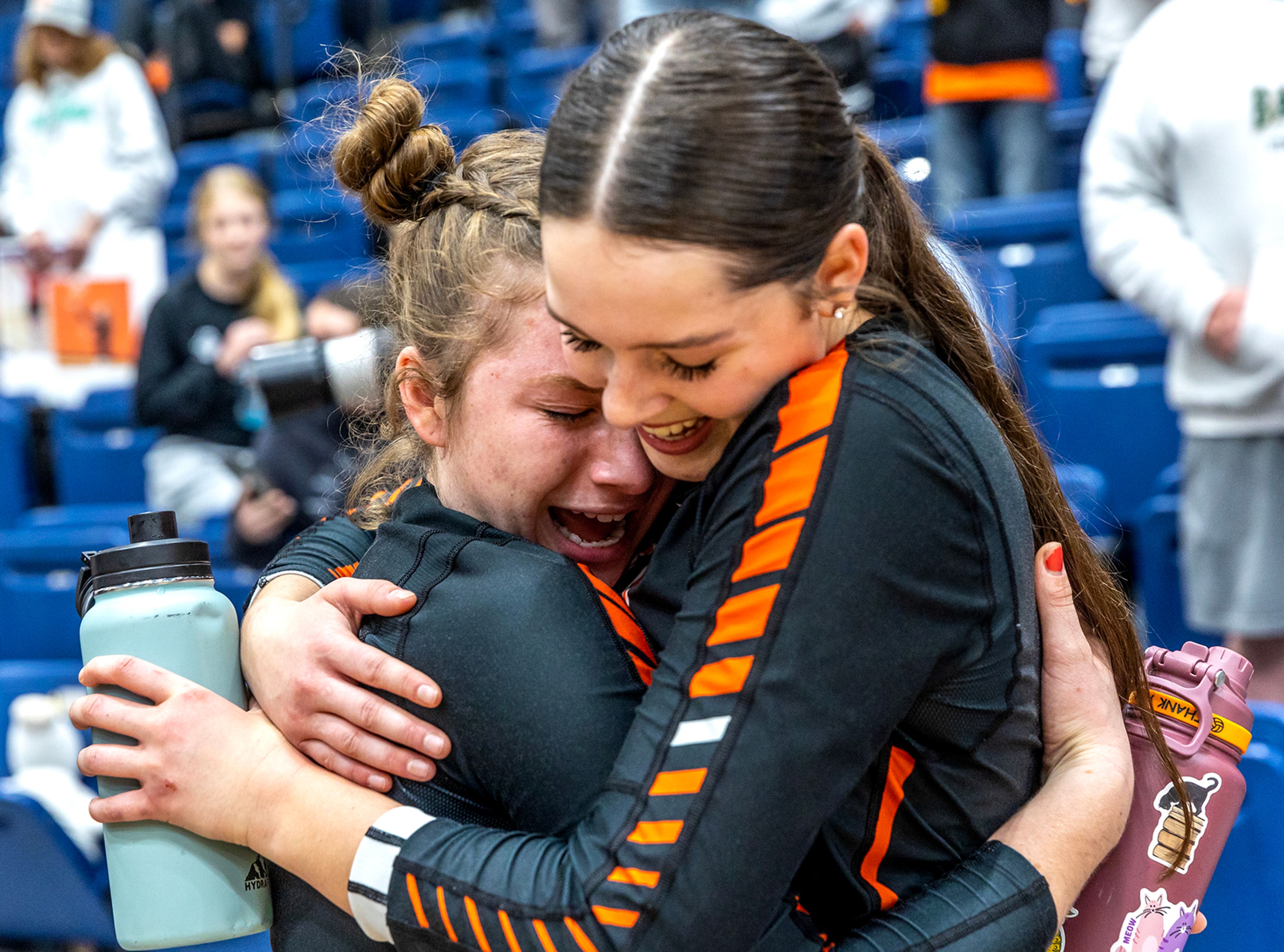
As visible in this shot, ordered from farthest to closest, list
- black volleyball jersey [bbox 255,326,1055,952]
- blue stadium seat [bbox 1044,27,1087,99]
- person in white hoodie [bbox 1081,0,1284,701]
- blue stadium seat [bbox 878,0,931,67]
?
blue stadium seat [bbox 878,0,931,67] → blue stadium seat [bbox 1044,27,1087,99] → person in white hoodie [bbox 1081,0,1284,701] → black volleyball jersey [bbox 255,326,1055,952]

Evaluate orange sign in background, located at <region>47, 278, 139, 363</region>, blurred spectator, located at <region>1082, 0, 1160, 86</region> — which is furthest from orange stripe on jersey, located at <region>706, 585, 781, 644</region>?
orange sign in background, located at <region>47, 278, 139, 363</region>

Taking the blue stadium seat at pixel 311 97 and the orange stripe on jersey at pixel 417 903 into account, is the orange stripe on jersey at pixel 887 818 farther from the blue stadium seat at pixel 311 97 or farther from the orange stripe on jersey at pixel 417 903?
the blue stadium seat at pixel 311 97

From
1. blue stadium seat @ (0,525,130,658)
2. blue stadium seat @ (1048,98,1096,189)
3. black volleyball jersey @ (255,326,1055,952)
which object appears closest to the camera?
black volleyball jersey @ (255,326,1055,952)

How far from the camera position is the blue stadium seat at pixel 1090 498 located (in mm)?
2297

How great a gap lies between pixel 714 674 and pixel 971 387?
0.39m

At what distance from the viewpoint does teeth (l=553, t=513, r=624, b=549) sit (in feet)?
4.10

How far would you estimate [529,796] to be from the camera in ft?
3.22

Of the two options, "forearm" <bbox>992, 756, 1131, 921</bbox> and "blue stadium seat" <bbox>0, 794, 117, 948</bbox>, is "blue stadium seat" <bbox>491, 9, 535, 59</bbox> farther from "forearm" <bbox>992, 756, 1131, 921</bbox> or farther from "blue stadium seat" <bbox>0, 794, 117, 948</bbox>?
"forearm" <bbox>992, 756, 1131, 921</bbox>

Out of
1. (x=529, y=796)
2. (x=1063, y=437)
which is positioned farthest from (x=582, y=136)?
(x=1063, y=437)

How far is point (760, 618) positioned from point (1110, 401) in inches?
92.3

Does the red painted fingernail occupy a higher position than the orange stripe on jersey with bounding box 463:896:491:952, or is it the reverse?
the red painted fingernail

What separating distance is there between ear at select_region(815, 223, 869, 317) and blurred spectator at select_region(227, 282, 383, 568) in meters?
1.94

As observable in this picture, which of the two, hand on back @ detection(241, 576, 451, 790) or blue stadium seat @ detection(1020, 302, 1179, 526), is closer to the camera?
hand on back @ detection(241, 576, 451, 790)

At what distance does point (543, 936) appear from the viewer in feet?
2.89
